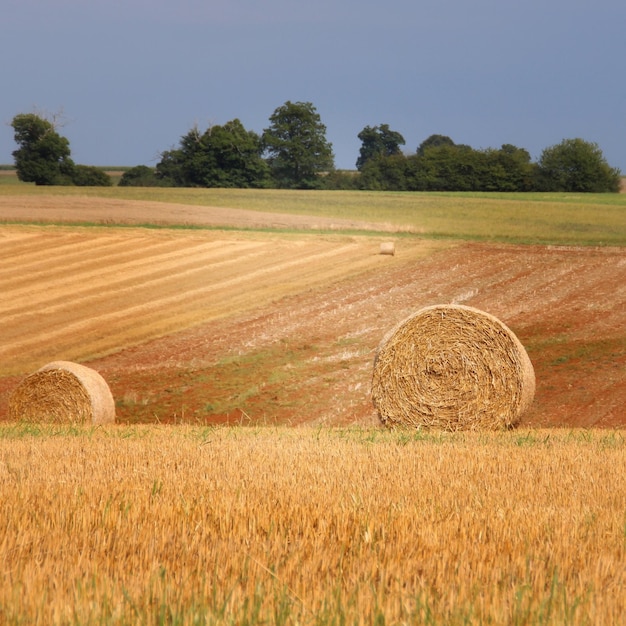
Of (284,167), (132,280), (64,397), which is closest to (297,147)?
(284,167)

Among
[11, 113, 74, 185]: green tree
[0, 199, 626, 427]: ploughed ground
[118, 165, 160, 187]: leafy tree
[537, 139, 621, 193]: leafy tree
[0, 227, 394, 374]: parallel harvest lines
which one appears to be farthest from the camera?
[537, 139, 621, 193]: leafy tree

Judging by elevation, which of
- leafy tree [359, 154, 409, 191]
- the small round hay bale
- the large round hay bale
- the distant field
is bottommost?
the small round hay bale

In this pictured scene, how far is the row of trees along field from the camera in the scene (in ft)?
103

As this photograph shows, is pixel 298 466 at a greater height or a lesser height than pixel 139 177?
lesser

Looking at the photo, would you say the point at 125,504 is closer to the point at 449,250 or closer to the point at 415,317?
the point at 415,317

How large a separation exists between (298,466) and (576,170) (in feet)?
111

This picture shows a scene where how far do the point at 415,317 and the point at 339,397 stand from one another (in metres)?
4.04

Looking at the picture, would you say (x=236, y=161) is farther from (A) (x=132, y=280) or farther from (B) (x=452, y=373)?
(B) (x=452, y=373)

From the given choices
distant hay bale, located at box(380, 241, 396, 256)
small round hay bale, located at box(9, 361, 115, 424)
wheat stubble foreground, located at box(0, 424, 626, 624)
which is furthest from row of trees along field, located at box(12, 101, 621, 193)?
wheat stubble foreground, located at box(0, 424, 626, 624)

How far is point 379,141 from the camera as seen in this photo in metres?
39.3

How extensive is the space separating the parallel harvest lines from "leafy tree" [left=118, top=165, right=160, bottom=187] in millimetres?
7947

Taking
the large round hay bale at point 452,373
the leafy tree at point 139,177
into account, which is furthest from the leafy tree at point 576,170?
the large round hay bale at point 452,373

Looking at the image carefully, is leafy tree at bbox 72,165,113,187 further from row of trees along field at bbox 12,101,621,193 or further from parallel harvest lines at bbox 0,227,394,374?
parallel harvest lines at bbox 0,227,394,374

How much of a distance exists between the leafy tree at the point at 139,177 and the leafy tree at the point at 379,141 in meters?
8.64
